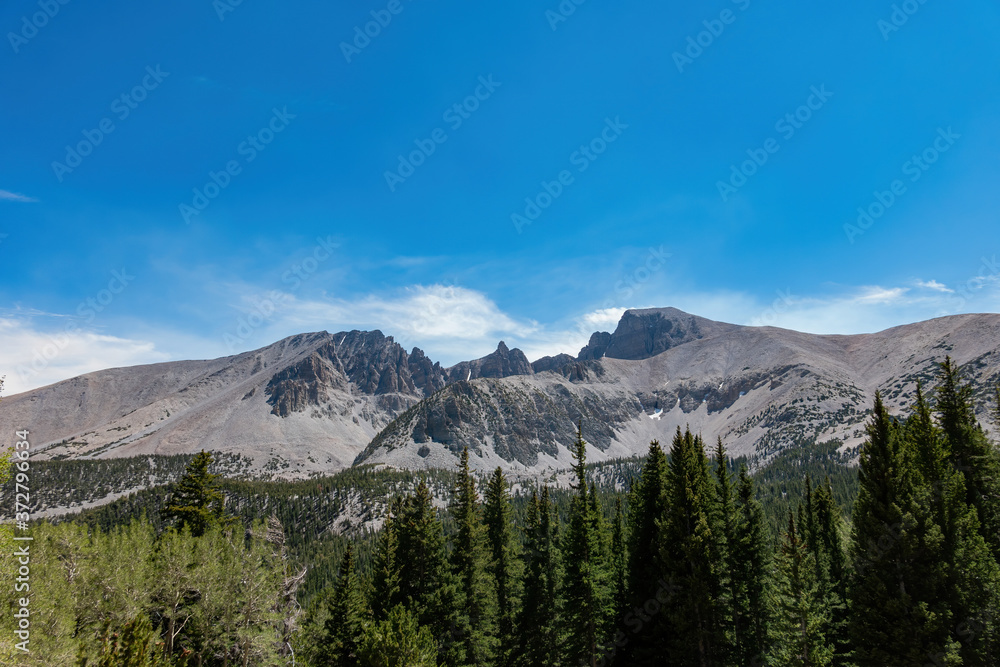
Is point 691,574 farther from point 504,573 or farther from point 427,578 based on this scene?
point 427,578

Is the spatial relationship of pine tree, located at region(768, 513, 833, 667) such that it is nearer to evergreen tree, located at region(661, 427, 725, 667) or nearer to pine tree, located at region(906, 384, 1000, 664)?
evergreen tree, located at region(661, 427, 725, 667)

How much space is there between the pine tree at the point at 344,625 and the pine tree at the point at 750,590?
24336mm

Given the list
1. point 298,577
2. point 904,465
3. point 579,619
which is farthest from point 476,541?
point 904,465

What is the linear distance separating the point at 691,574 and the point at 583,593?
28.5 feet

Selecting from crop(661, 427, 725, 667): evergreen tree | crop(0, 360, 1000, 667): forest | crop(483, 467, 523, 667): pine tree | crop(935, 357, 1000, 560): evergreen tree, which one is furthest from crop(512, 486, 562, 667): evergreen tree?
crop(935, 357, 1000, 560): evergreen tree

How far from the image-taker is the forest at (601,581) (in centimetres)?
2016

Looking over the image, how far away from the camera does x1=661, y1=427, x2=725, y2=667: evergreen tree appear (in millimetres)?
24094

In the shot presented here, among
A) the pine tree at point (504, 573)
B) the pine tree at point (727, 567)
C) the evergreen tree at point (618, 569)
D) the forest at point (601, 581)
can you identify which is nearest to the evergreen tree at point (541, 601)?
the forest at point (601, 581)

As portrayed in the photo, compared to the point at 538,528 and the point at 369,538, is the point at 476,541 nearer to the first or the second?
the point at 538,528

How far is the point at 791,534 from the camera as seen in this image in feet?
94.8

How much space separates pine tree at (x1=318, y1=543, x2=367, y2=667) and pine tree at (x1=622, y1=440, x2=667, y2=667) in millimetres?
18076

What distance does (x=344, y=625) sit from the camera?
3316 cm

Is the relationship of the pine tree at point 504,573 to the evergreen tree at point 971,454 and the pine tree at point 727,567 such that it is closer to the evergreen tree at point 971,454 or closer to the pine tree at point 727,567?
the pine tree at point 727,567

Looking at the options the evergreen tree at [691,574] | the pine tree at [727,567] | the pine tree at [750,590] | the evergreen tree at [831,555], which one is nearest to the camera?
the evergreen tree at [691,574]
